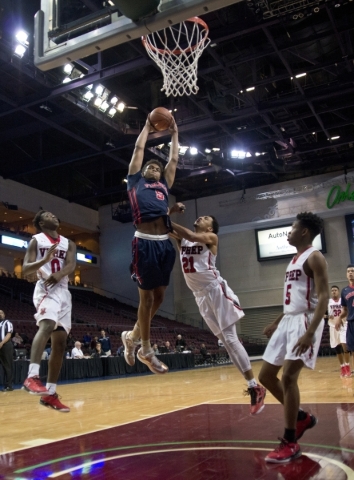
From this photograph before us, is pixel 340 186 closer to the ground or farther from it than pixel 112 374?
farther from it

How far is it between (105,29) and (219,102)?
12.8 metres

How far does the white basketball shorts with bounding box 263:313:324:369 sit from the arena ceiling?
10477 millimetres

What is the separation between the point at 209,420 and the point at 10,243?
66.5ft

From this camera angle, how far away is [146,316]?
4.30 meters

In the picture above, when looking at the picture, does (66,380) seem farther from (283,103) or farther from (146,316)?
(283,103)

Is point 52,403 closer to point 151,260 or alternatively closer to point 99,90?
point 151,260

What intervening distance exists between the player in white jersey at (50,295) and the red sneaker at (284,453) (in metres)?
2.03

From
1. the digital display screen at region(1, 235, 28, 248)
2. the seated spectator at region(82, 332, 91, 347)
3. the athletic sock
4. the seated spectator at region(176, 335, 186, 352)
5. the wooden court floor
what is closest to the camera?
the wooden court floor

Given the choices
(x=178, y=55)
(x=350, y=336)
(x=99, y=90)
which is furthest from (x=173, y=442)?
(x=99, y=90)

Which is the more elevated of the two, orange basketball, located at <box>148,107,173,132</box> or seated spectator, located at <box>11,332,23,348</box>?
orange basketball, located at <box>148,107,173,132</box>

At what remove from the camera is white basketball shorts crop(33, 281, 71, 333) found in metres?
4.53

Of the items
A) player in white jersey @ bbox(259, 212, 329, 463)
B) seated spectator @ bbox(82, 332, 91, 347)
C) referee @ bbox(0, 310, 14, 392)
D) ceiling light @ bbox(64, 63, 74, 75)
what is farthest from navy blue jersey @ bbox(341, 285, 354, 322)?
ceiling light @ bbox(64, 63, 74, 75)

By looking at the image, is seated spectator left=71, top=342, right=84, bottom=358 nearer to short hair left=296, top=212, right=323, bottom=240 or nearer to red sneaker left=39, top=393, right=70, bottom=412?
red sneaker left=39, top=393, right=70, bottom=412

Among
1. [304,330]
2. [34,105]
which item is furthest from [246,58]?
[304,330]
